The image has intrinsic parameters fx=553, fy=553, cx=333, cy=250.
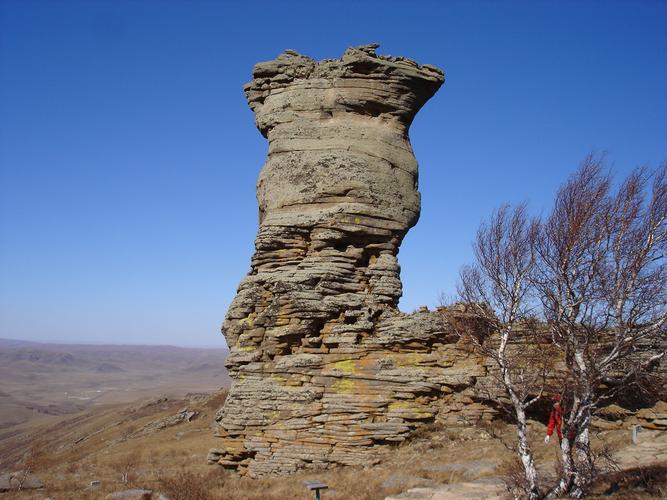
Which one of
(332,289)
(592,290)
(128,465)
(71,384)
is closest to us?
(592,290)

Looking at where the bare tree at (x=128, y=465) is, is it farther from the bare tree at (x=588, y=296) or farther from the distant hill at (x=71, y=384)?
the distant hill at (x=71, y=384)

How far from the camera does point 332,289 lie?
619 inches

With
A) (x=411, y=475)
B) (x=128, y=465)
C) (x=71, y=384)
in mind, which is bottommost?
(x=71, y=384)

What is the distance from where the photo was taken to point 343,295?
1572 centimetres

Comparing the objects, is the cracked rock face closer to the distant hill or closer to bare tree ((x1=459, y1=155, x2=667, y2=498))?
bare tree ((x1=459, y1=155, x2=667, y2=498))

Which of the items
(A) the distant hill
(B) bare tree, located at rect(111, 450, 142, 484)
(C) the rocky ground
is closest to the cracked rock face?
(C) the rocky ground

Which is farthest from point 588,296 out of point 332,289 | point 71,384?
point 71,384

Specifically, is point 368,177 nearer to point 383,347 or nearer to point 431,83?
point 431,83

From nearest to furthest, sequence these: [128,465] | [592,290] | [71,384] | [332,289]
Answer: [592,290] → [332,289] → [128,465] → [71,384]

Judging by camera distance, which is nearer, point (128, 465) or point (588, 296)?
point (588, 296)

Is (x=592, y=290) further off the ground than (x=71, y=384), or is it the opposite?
(x=592, y=290)

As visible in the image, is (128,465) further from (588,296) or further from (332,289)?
(588,296)

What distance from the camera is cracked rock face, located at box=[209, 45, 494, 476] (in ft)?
47.8

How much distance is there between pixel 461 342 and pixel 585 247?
5770 millimetres
